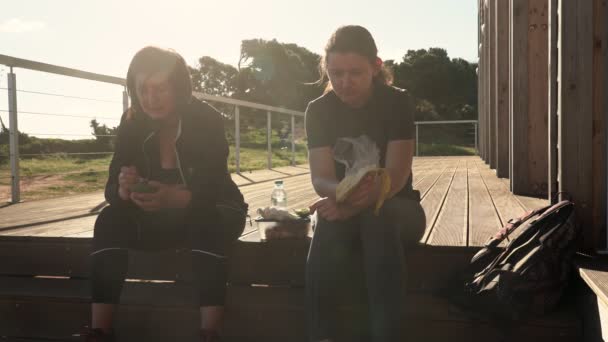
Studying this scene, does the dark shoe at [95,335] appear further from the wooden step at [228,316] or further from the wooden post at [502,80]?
the wooden post at [502,80]

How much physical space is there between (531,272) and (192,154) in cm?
113

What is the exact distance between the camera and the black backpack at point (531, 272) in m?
1.71

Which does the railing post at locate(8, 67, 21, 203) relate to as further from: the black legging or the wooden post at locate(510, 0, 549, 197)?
the wooden post at locate(510, 0, 549, 197)

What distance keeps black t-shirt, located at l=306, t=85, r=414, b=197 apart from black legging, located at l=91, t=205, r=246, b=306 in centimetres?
39

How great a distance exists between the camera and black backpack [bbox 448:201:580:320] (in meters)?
1.71

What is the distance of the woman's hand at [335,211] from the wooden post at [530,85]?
2.05 meters

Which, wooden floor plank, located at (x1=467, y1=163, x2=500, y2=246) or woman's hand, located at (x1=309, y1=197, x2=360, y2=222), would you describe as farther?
wooden floor plank, located at (x1=467, y1=163, x2=500, y2=246)

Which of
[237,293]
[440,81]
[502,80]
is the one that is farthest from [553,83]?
[440,81]

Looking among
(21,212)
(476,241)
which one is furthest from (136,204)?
(21,212)

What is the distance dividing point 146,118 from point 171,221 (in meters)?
0.38

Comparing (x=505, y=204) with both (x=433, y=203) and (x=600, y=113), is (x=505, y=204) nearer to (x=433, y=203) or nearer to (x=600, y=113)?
(x=433, y=203)

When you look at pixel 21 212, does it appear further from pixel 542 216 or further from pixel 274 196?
pixel 542 216

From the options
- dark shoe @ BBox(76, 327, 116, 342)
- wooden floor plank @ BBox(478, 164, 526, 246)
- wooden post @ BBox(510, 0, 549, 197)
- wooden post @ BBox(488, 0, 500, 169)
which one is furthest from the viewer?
wooden post @ BBox(488, 0, 500, 169)

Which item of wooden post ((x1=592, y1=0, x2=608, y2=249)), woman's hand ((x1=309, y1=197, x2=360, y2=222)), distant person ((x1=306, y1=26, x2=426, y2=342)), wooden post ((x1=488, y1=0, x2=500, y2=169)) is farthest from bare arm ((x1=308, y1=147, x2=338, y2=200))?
wooden post ((x1=488, y1=0, x2=500, y2=169))
